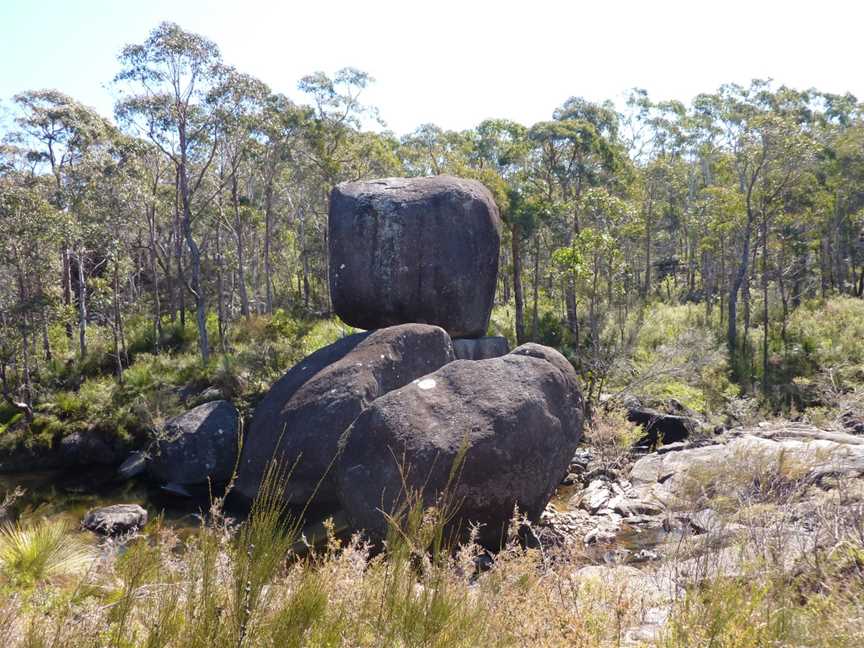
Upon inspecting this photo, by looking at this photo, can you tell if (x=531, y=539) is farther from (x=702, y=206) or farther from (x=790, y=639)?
(x=702, y=206)

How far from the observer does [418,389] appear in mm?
8930

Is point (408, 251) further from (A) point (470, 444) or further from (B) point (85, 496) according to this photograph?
(B) point (85, 496)

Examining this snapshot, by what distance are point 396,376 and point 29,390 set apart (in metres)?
10.7

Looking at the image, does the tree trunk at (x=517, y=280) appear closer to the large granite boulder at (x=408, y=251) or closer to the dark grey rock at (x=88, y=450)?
the large granite boulder at (x=408, y=251)

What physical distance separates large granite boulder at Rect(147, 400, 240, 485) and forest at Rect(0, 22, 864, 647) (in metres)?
1.07

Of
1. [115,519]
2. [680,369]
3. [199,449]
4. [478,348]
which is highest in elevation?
[478,348]

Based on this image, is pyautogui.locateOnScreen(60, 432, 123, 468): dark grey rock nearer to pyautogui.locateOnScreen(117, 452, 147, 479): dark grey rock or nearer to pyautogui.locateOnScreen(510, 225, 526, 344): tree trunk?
pyautogui.locateOnScreen(117, 452, 147, 479): dark grey rock

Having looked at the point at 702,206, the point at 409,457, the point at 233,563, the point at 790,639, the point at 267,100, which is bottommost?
the point at 409,457

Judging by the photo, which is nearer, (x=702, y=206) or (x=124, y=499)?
(x=124, y=499)

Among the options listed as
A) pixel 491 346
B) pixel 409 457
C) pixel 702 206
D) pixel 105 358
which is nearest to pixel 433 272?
pixel 491 346

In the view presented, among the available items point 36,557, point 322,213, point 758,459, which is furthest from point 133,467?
point 322,213

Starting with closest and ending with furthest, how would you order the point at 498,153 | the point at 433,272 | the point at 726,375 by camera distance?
the point at 433,272 < the point at 726,375 < the point at 498,153

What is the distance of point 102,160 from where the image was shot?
20.4m

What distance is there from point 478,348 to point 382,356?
8.83 feet
